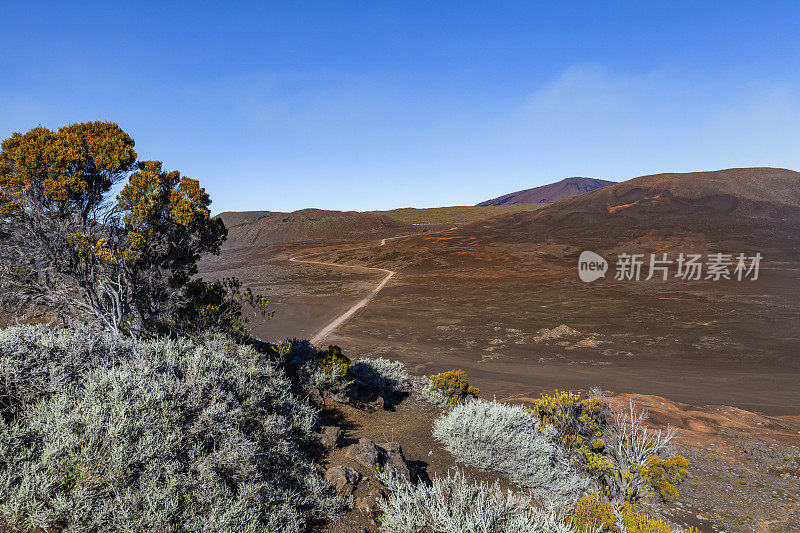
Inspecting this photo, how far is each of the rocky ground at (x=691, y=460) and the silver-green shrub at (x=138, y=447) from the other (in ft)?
1.47

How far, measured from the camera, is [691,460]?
8516 millimetres

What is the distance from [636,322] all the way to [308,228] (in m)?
86.4

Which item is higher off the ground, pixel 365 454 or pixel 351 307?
pixel 365 454

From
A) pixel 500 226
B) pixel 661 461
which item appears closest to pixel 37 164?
pixel 661 461

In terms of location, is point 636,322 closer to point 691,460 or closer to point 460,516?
point 691,460

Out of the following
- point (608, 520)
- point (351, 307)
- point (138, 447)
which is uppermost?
point (138, 447)

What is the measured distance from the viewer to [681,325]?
21.8m

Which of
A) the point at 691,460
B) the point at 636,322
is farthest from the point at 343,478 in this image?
the point at 636,322

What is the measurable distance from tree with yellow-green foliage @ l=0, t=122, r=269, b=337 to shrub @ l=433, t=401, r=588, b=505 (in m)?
5.83

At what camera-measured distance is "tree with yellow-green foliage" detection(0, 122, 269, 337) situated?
637cm

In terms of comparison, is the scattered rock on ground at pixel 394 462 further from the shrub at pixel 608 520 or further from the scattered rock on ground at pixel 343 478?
the shrub at pixel 608 520

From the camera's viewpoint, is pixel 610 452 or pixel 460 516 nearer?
pixel 460 516

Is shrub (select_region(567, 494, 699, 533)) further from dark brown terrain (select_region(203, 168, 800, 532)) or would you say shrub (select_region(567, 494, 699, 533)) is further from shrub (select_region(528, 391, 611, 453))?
dark brown terrain (select_region(203, 168, 800, 532))

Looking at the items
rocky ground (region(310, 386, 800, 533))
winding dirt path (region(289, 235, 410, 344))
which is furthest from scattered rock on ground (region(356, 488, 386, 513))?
winding dirt path (region(289, 235, 410, 344))
